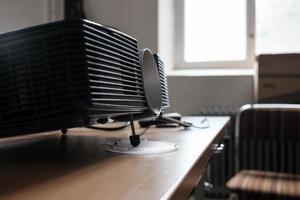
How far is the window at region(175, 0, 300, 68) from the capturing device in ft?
10.4

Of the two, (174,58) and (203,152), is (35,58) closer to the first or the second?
(203,152)

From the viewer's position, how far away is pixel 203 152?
73 centimetres

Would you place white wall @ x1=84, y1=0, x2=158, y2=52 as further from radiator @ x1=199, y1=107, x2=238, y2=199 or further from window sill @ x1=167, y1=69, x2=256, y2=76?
radiator @ x1=199, y1=107, x2=238, y2=199

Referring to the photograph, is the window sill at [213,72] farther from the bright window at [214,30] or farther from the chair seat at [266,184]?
the chair seat at [266,184]

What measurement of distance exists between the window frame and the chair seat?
1346 mm

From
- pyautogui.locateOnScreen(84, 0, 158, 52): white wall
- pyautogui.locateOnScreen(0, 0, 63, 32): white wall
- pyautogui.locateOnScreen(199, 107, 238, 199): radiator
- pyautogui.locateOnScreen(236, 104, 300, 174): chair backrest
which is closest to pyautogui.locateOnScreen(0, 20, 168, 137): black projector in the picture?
pyautogui.locateOnScreen(236, 104, 300, 174): chair backrest

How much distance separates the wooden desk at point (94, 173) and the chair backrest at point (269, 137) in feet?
5.34

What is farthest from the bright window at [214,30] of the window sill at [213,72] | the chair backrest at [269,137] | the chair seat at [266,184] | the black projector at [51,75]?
the black projector at [51,75]

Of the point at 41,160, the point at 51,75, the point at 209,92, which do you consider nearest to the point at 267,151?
the point at 209,92

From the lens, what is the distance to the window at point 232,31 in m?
3.17

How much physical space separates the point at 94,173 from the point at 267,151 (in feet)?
7.66

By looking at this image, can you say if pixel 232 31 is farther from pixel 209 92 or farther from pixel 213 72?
pixel 209 92

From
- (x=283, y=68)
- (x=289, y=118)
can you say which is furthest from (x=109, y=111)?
(x=283, y=68)

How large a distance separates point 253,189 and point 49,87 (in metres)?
1.55
